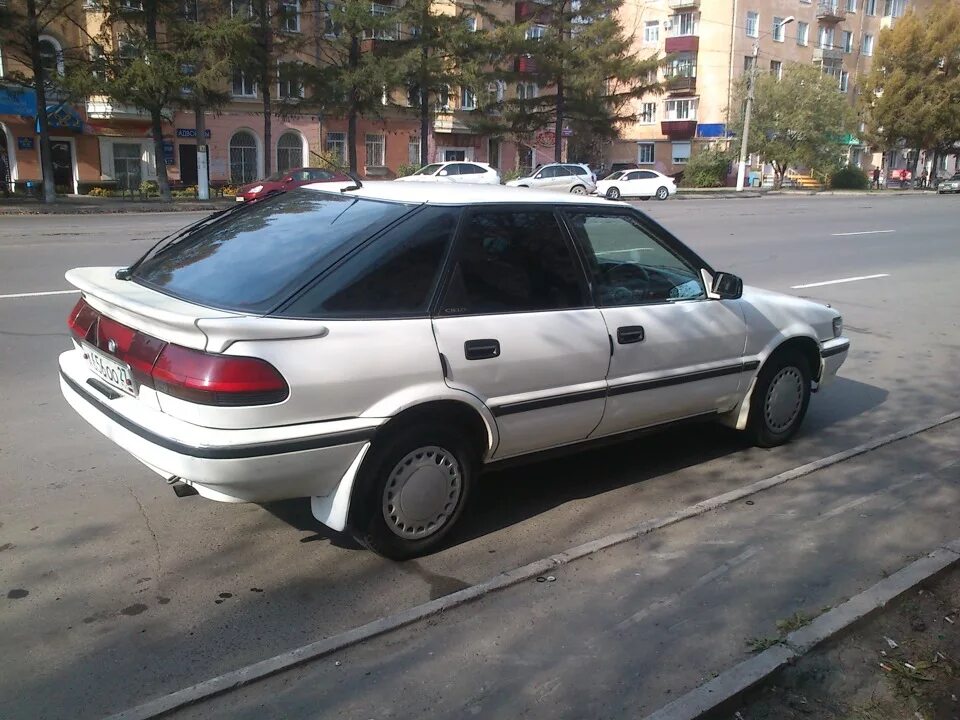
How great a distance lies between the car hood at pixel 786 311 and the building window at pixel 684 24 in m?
63.1

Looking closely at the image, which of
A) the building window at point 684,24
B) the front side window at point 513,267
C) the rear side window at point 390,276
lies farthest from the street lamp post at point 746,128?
the rear side window at point 390,276

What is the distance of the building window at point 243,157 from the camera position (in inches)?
1649

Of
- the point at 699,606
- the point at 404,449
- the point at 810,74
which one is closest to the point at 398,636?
the point at 404,449

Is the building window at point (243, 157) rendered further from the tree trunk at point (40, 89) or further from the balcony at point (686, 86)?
the balcony at point (686, 86)

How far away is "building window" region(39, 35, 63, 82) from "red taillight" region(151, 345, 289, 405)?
30.2 m

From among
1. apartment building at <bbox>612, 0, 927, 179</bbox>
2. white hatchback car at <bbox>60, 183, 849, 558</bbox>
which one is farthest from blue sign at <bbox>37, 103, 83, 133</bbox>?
apartment building at <bbox>612, 0, 927, 179</bbox>

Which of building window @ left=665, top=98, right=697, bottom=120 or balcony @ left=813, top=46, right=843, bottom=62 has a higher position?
balcony @ left=813, top=46, right=843, bottom=62

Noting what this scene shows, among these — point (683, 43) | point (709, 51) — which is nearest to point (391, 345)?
point (709, 51)

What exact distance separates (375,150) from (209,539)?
4428cm

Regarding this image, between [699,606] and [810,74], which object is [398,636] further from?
[810,74]

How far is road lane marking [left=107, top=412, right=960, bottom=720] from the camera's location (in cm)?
295

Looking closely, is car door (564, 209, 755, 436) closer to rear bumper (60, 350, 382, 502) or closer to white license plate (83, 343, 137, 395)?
rear bumper (60, 350, 382, 502)

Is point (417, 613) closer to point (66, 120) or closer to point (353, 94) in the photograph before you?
point (353, 94)

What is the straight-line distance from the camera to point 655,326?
186 inches
